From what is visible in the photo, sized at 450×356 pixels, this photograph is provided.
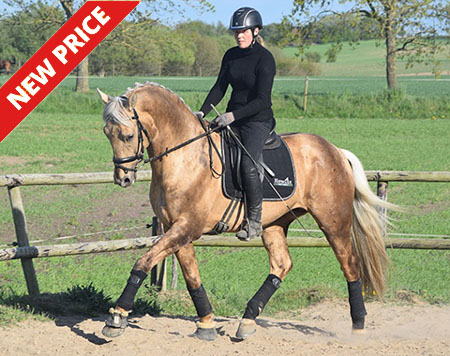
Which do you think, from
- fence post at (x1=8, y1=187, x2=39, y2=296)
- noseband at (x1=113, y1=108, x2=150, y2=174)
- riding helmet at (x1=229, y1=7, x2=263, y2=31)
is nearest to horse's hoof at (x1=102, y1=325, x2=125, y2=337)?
noseband at (x1=113, y1=108, x2=150, y2=174)

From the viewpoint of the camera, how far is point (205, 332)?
19.5 ft

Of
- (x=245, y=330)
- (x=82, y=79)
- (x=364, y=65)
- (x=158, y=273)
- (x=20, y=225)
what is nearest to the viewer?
(x=245, y=330)

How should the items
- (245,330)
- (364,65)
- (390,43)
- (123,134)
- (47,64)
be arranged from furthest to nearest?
1. (364,65)
2. (390,43)
3. (47,64)
4. (245,330)
5. (123,134)

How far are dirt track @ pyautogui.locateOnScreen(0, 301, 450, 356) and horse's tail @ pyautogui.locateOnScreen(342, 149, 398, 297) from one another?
0.60m

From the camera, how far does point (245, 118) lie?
595 cm

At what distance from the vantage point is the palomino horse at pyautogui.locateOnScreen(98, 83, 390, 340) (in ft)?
17.6

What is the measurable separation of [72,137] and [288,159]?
15.5 meters

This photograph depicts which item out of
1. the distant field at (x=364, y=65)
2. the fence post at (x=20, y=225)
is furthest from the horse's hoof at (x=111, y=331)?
the distant field at (x=364, y=65)

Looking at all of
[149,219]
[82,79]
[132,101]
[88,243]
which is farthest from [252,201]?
[82,79]

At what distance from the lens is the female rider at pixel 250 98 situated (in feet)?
18.8

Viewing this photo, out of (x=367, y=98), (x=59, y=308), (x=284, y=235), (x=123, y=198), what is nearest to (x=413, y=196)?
(x=123, y=198)

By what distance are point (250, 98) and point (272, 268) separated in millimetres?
1579

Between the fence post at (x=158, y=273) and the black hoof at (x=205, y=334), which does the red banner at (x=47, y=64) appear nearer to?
the fence post at (x=158, y=273)

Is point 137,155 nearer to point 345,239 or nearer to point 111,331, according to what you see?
point 111,331
